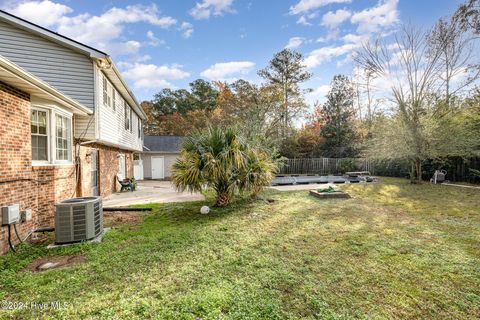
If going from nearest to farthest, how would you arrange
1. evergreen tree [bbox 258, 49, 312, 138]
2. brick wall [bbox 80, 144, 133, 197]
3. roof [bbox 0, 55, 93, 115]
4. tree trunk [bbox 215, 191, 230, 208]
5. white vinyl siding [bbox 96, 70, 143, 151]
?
roof [bbox 0, 55, 93, 115] → tree trunk [bbox 215, 191, 230, 208] → brick wall [bbox 80, 144, 133, 197] → white vinyl siding [bbox 96, 70, 143, 151] → evergreen tree [bbox 258, 49, 312, 138]

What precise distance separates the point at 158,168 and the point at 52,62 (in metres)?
12.9

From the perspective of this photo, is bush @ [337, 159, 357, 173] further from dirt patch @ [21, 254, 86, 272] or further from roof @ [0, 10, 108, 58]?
dirt patch @ [21, 254, 86, 272]

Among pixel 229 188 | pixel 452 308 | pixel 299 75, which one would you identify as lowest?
pixel 452 308

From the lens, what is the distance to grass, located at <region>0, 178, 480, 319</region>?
95.9 inches

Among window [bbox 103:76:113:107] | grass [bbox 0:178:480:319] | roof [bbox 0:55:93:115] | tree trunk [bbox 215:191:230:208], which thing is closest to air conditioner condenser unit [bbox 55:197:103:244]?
grass [bbox 0:178:480:319]

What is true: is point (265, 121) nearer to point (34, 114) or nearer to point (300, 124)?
point (300, 124)

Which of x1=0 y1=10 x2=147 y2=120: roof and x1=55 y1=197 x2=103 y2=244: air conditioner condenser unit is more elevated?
x1=0 y1=10 x2=147 y2=120: roof

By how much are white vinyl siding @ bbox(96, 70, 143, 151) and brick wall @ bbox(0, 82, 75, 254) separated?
2617 mm

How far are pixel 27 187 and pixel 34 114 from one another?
1.71 meters

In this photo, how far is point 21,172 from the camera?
4.32 metres

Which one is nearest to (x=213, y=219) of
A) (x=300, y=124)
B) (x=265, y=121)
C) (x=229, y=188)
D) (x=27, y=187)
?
(x=229, y=188)

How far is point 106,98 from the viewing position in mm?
8406

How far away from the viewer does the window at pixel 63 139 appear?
5931 millimetres

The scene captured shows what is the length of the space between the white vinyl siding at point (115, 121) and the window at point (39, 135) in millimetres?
2003
